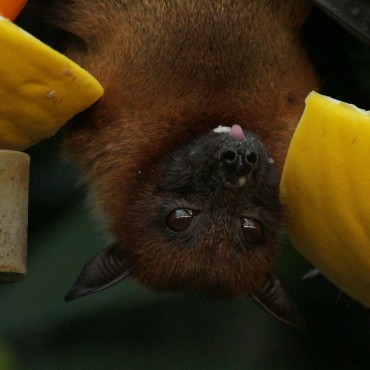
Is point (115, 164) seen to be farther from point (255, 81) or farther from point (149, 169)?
point (255, 81)

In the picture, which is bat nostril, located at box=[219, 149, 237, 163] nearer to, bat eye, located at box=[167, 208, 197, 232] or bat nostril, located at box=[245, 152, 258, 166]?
bat nostril, located at box=[245, 152, 258, 166]

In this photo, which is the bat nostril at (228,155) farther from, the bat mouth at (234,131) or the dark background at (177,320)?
the dark background at (177,320)

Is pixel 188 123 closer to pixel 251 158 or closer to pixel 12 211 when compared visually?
pixel 251 158

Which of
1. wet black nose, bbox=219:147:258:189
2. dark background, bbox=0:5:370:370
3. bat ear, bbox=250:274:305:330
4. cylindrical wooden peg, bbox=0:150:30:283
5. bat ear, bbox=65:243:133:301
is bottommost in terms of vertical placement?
dark background, bbox=0:5:370:370

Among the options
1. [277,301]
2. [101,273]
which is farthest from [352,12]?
[101,273]

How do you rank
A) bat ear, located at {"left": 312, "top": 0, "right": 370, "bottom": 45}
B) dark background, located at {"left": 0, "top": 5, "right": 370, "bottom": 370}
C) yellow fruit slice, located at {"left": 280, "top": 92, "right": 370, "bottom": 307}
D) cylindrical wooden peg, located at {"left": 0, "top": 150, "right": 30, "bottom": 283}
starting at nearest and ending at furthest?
yellow fruit slice, located at {"left": 280, "top": 92, "right": 370, "bottom": 307}
cylindrical wooden peg, located at {"left": 0, "top": 150, "right": 30, "bottom": 283}
bat ear, located at {"left": 312, "top": 0, "right": 370, "bottom": 45}
dark background, located at {"left": 0, "top": 5, "right": 370, "bottom": 370}

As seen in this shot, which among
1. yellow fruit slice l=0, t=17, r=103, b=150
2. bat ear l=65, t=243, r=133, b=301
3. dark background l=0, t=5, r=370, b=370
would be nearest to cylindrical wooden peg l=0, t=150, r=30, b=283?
yellow fruit slice l=0, t=17, r=103, b=150

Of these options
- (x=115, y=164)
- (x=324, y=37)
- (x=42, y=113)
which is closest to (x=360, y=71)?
(x=324, y=37)
